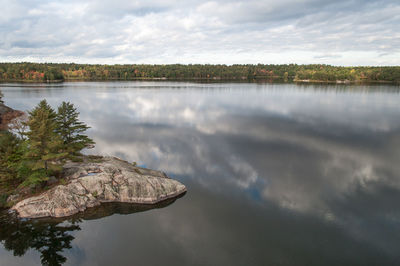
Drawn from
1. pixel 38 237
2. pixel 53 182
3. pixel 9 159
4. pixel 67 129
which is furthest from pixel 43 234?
pixel 67 129

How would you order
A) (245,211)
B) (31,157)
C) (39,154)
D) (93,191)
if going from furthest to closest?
(93,191), (245,211), (39,154), (31,157)

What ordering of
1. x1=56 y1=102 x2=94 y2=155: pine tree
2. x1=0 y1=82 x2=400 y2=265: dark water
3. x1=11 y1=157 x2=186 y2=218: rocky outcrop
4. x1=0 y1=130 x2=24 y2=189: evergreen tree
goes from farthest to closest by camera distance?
x1=56 y1=102 x2=94 y2=155: pine tree → x1=0 y1=130 x2=24 y2=189: evergreen tree → x1=11 y1=157 x2=186 y2=218: rocky outcrop → x1=0 y1=82 x2=400 y2=265: dark water

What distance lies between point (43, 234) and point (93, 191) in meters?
5.55

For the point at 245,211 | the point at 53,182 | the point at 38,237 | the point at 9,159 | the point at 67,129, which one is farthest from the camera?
the point at 67,129

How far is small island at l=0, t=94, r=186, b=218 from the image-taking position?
22.8 m

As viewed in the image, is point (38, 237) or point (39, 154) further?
point (39, 154)

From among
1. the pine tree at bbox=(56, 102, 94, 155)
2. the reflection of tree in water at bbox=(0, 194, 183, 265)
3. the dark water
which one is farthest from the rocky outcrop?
the pine tree at bbox=(56, 102, 94, 155)

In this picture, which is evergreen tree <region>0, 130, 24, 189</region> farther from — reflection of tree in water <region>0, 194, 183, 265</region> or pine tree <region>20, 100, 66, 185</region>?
reflection of tree in water <region>0, 194, 183, 265</region>

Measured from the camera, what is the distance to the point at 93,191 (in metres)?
24.8

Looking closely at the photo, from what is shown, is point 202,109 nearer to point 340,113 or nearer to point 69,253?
point 340,113

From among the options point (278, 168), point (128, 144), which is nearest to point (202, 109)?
point (128, 144)

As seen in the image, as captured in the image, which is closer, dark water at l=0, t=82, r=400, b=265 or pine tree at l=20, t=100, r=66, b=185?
dark water at l=0, t=82, r=400, b=265

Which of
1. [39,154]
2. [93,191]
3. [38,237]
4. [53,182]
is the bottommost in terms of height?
[38,237]

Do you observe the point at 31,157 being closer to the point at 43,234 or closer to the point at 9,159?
the point at 9,159
